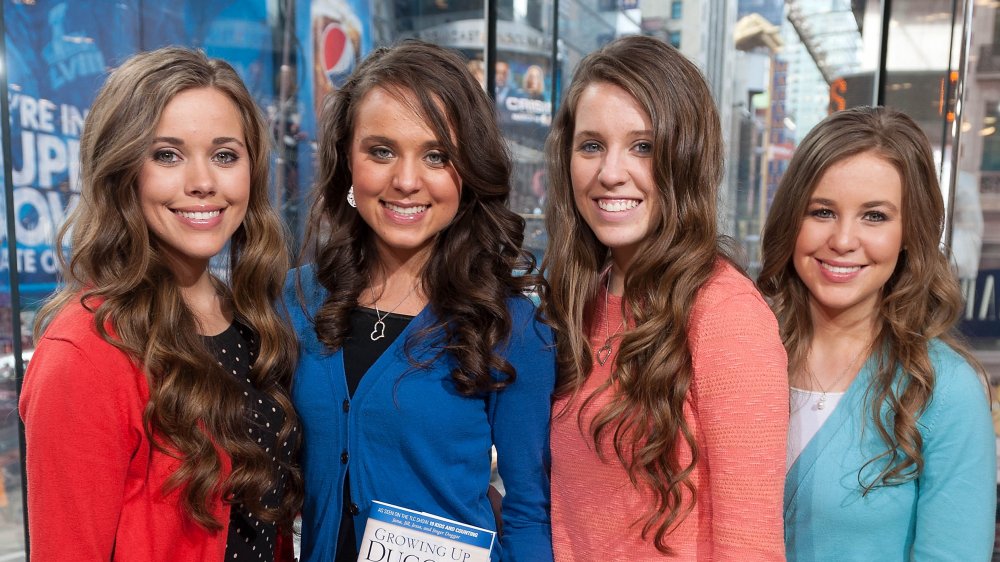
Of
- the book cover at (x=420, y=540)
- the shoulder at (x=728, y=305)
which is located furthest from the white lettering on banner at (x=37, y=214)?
the shoulder at (x=728, y=305)

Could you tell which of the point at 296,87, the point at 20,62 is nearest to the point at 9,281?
the point at 20,62

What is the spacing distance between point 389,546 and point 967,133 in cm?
361

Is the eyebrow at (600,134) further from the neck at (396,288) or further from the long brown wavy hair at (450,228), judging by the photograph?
the neck at (396,288)

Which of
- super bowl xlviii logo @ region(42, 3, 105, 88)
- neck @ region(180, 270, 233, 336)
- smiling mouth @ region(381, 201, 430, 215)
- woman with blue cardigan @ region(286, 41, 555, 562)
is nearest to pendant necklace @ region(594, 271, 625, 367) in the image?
woman with blue cardigan @ region(286, 41, 555, 562)

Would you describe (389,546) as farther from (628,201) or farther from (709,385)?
(628,201)

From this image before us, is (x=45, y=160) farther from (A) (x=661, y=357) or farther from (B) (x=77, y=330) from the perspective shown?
(A) (x=661, y=357)

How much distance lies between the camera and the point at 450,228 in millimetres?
1695

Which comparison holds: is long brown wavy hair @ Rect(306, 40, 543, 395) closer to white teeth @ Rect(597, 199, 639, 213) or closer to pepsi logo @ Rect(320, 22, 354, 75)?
white teeth @ Rect(597, 199, 639, 213)

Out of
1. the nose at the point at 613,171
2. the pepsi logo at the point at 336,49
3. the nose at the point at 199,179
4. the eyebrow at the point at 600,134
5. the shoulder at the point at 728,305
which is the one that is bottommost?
the shoulder at the point at 728,305

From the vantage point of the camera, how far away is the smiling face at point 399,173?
4.94 ft

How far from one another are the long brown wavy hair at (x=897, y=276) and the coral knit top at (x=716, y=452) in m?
0.34

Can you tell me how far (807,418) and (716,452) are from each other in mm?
429

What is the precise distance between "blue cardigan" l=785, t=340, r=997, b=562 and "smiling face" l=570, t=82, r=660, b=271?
24.6 inches

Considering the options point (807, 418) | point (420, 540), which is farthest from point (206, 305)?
point (807, 418)
